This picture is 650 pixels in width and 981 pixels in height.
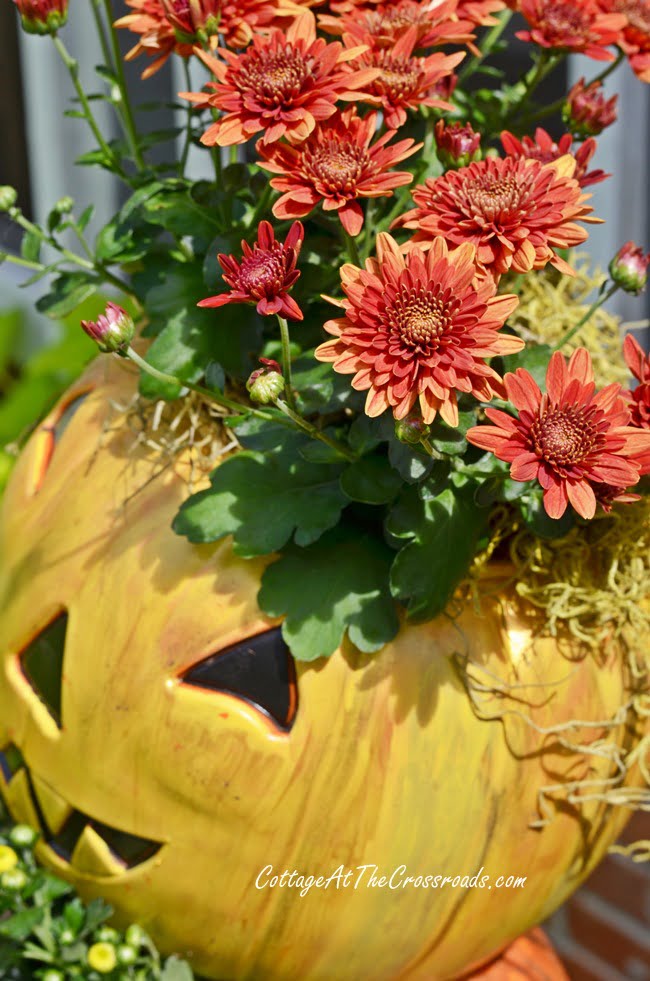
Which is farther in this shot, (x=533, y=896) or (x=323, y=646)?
(x=533, y=896)

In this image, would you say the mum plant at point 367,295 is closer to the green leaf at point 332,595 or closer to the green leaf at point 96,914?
the green leaf at point 332,595

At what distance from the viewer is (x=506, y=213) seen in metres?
0.55

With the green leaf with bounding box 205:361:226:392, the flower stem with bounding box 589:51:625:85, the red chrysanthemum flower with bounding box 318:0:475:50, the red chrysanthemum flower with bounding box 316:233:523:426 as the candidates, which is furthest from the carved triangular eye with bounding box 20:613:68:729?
the flower stem with bounding box 589:51:625:85

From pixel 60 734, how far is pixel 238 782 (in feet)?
0.46

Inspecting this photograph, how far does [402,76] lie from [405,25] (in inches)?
2.3

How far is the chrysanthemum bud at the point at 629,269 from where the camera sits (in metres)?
0.67

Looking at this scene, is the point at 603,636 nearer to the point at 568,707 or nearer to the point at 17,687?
the point at 568,707

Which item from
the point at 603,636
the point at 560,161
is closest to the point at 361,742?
the point at 603,636

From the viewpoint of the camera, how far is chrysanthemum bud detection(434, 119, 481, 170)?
0.64m

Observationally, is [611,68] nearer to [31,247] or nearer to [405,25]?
[405,25]

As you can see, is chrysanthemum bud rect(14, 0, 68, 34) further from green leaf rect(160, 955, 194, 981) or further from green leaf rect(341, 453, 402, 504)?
green leaf rect(160, 955, 194, 981)

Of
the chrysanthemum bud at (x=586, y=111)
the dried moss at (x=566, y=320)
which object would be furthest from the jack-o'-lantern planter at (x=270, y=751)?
the chrysanthemum bud at (x=586, y=111)

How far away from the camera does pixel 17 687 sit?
749mm

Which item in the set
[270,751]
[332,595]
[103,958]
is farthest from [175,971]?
[332,595]
